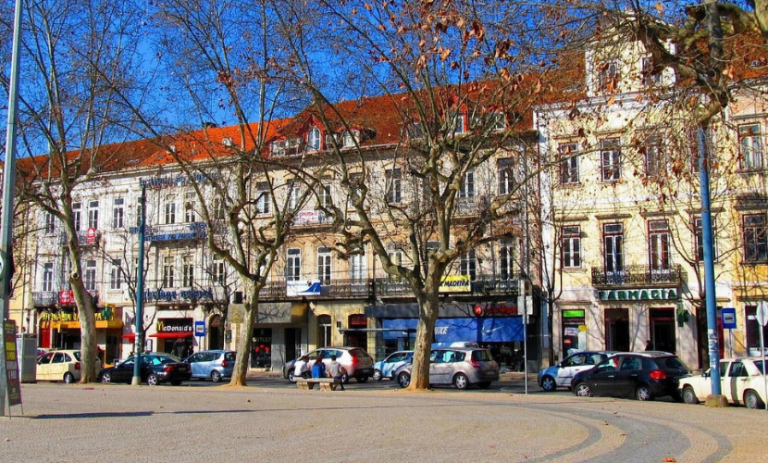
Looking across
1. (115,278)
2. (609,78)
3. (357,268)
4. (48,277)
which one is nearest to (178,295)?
(115,278)

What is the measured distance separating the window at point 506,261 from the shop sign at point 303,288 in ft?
31.9

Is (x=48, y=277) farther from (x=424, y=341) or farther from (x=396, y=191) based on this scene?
(x=424, y=341)

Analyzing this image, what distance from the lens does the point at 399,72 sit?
2197 centimetres

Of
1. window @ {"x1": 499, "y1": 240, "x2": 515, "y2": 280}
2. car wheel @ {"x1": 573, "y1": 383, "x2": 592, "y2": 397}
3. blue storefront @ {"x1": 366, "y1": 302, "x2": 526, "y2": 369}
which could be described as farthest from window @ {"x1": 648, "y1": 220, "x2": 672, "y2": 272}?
car wheel @ {"x1": 573, "y1": 383, "x2": 592, "y2": 397}

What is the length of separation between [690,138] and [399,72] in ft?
34.0

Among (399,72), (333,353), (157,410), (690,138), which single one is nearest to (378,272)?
(333,353)

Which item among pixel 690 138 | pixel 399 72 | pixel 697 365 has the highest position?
pixel 399 72

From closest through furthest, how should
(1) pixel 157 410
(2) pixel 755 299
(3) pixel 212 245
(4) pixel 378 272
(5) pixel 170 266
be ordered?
(1) pixel 157 410 < (3) pixel 212 245 < (2) pixel 755 299 < (4) pixel 378 272 < (5) pixel 170 266

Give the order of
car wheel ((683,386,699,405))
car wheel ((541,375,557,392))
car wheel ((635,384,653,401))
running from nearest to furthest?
car wheel ((683,386,699,405))
car wheel ((635,384,653,401))
car wheel ((541,375,557,392))

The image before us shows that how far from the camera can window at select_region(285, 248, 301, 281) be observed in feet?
149

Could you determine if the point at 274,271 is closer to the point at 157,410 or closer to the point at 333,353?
the point at 333,353

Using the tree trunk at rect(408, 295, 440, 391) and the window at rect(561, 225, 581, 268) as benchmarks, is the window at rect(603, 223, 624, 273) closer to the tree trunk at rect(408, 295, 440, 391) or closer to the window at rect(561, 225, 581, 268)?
the window at rect(561, 225, 581, 268)

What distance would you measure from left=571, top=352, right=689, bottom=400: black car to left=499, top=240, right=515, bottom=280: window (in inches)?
587

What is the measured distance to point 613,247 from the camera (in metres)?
37.3
